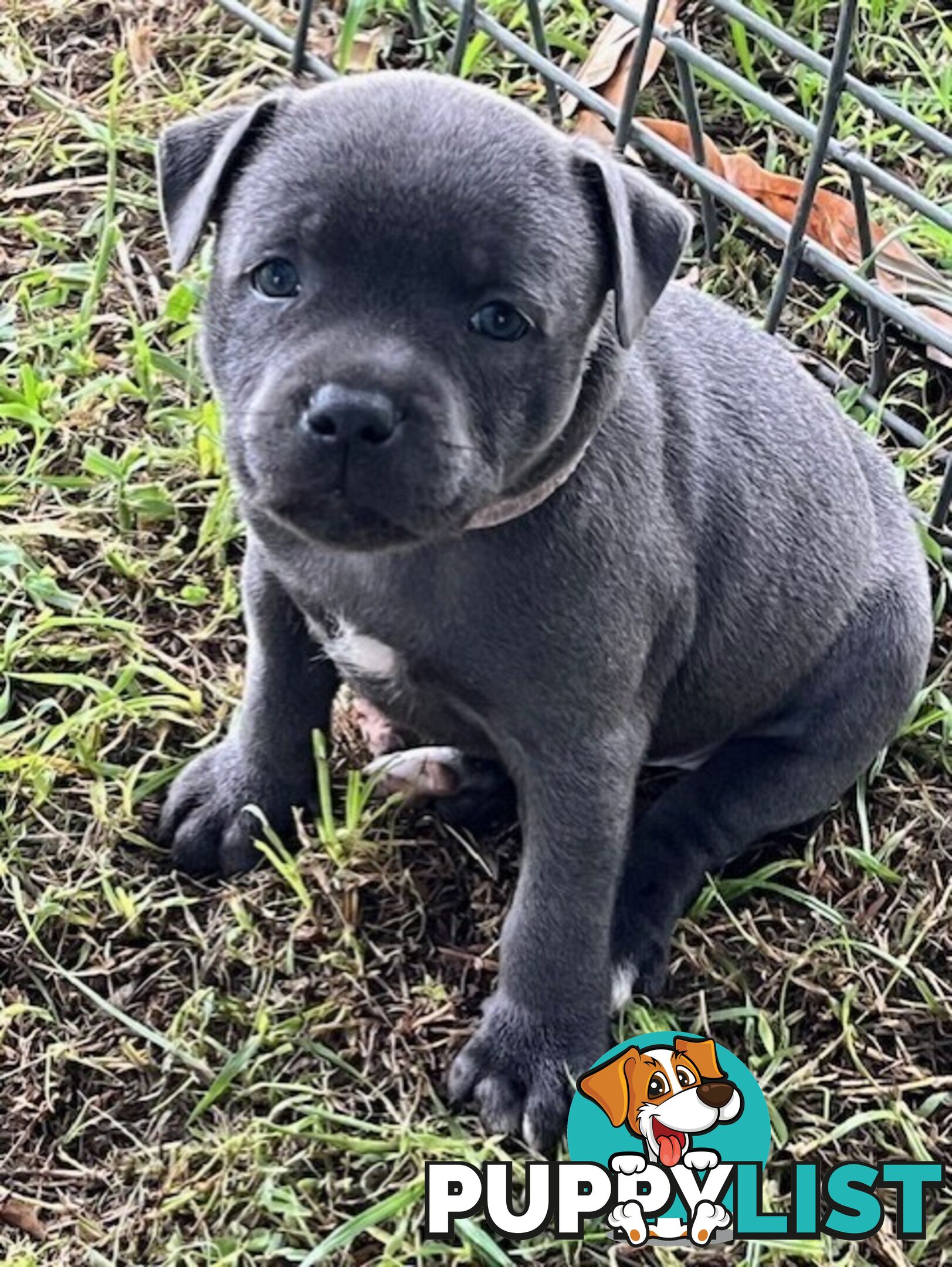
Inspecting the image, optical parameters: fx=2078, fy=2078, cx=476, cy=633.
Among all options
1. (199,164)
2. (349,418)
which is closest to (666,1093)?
(349,418)

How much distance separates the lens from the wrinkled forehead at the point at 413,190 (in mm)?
2895

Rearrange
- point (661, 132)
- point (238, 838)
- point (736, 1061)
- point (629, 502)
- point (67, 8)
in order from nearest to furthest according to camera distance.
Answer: point (629, 502) → point (736, 1061) → point (238, 838) → point (661, 132) → point (67, 8)

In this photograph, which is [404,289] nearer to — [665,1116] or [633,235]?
[633,235]

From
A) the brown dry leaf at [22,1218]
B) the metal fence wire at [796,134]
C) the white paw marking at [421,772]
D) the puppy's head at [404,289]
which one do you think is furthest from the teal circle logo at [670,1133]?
the metal fence wire at [796,134]

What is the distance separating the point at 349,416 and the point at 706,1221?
1492 millimetres

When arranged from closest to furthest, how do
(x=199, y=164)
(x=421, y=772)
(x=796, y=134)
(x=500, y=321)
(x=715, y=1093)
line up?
(x=500, y=321) → (x=199, y=164) → (x=715, y=1093) → (x=421, y=772) → (x=796, y=134)

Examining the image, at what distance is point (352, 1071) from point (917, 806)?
1.28m

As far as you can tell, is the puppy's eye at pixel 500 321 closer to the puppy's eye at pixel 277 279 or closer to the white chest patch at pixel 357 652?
the puppy's eye at pixel 277 279

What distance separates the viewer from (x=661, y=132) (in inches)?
203

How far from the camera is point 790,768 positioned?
3.87m

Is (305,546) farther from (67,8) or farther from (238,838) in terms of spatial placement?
(67,8)

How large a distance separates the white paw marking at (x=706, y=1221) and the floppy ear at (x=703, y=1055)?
0.71 feet

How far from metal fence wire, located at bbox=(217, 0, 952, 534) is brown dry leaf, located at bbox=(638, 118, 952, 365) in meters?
0.03

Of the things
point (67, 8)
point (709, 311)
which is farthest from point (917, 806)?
point (67, 8)
